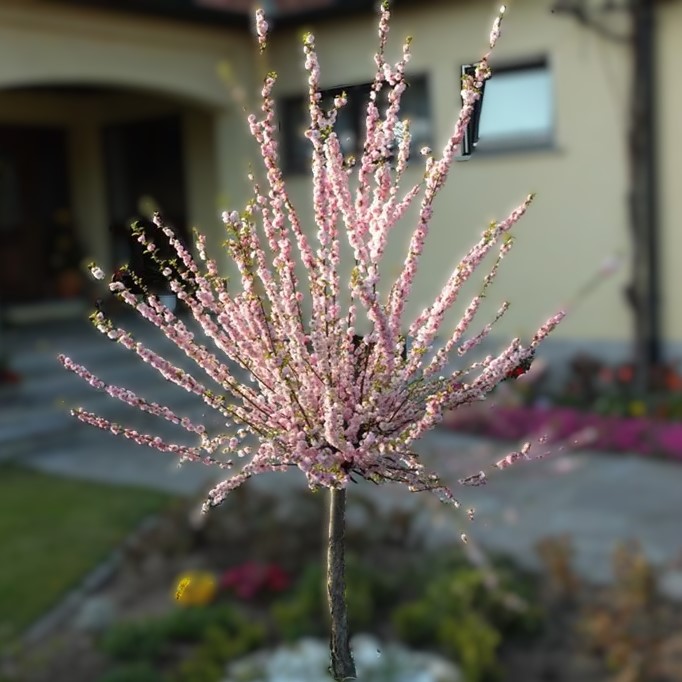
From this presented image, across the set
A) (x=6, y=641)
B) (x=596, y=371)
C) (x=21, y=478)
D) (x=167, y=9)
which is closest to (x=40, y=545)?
(x=6, y=641)

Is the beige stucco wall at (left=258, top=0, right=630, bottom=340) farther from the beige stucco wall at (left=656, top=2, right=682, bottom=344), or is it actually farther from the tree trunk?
the tree trunk

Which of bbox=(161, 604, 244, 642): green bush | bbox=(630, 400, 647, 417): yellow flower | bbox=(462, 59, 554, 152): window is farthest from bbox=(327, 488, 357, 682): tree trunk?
bbox=(630, 400, 647, 417): yellow flower

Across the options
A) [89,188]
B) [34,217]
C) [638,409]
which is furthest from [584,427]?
[34,217]

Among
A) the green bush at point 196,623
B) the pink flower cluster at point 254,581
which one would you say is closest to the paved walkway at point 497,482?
the pink flower cluster at point 254,581

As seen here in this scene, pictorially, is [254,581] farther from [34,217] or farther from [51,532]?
[34,217]

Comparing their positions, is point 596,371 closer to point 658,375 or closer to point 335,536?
point 658,375

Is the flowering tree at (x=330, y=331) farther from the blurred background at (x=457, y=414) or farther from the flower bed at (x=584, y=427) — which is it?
the flower bed at (x=584, y=427)
